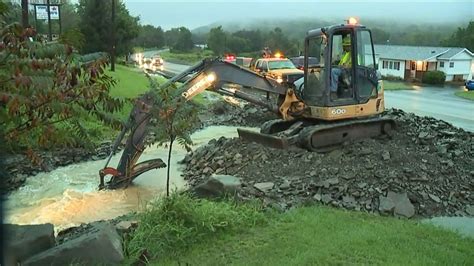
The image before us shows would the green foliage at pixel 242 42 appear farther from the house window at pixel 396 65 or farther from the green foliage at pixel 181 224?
the green foliage at pixel 181 224

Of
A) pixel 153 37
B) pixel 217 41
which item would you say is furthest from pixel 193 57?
pixel 153 37

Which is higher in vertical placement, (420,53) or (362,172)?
(420,53)

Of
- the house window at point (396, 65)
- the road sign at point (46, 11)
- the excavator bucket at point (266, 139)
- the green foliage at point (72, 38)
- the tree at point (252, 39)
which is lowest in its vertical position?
the excavator bucket at point (266, 139)

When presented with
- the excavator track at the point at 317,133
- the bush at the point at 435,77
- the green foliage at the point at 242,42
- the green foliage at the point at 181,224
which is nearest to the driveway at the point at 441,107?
the excavator track at the point at 317,133

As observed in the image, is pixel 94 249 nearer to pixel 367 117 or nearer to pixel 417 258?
pixel 417 258

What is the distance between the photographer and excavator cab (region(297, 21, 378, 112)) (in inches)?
480

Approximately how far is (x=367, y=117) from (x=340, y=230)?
6914mm

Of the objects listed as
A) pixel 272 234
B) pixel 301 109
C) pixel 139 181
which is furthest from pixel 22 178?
pixel 272 234

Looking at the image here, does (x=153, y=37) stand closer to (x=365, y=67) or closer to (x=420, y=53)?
(x=420, y=53)

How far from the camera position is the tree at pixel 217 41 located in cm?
5601

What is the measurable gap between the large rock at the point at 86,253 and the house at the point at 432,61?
172 feet

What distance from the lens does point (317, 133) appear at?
12188 mm

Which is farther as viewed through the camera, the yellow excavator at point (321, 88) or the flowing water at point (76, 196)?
the yellow excavator at point (321, 88)

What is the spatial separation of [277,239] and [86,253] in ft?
7.72
